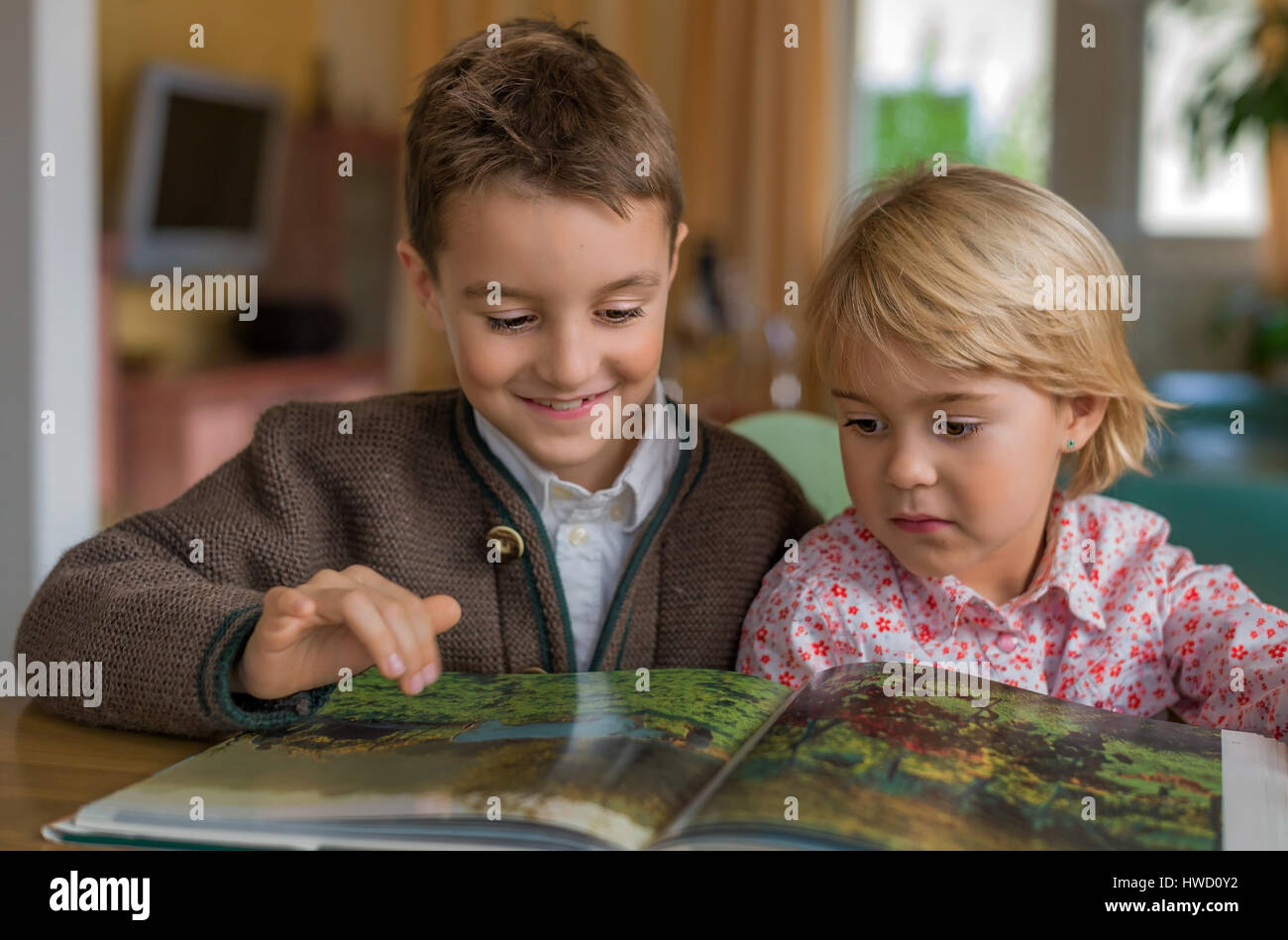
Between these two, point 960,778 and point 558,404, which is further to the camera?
point 558,404

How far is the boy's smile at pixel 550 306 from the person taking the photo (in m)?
0.81

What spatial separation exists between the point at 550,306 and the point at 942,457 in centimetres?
27

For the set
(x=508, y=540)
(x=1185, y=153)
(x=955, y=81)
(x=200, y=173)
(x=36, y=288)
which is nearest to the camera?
(x=508, y=540)

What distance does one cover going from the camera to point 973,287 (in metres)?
0.80

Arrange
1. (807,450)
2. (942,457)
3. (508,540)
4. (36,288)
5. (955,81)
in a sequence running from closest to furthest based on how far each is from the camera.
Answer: (942,457) → (508,540) → (807,450) → (36,288) → (955,81)

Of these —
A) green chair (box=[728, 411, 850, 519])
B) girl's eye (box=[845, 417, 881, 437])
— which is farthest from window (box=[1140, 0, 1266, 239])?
girl's eye (box=[845, 417, 881, 437])

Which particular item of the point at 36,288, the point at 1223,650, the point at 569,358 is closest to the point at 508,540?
the point at 569,358

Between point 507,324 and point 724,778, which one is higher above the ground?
point 507,324

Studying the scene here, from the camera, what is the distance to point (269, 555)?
2.87ft

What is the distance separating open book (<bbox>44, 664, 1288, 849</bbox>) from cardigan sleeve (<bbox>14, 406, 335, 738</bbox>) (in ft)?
0.13

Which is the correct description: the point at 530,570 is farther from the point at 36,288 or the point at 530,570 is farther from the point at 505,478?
the point at 36,288

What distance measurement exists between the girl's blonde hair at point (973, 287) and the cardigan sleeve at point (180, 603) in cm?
40

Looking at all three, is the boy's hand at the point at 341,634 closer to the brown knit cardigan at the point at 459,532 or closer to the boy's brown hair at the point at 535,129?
the brown knit cardigan at the point at 459,532

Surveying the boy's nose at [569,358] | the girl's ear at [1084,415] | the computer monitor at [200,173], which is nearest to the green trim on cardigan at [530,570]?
the boy's nose at [569,358]
